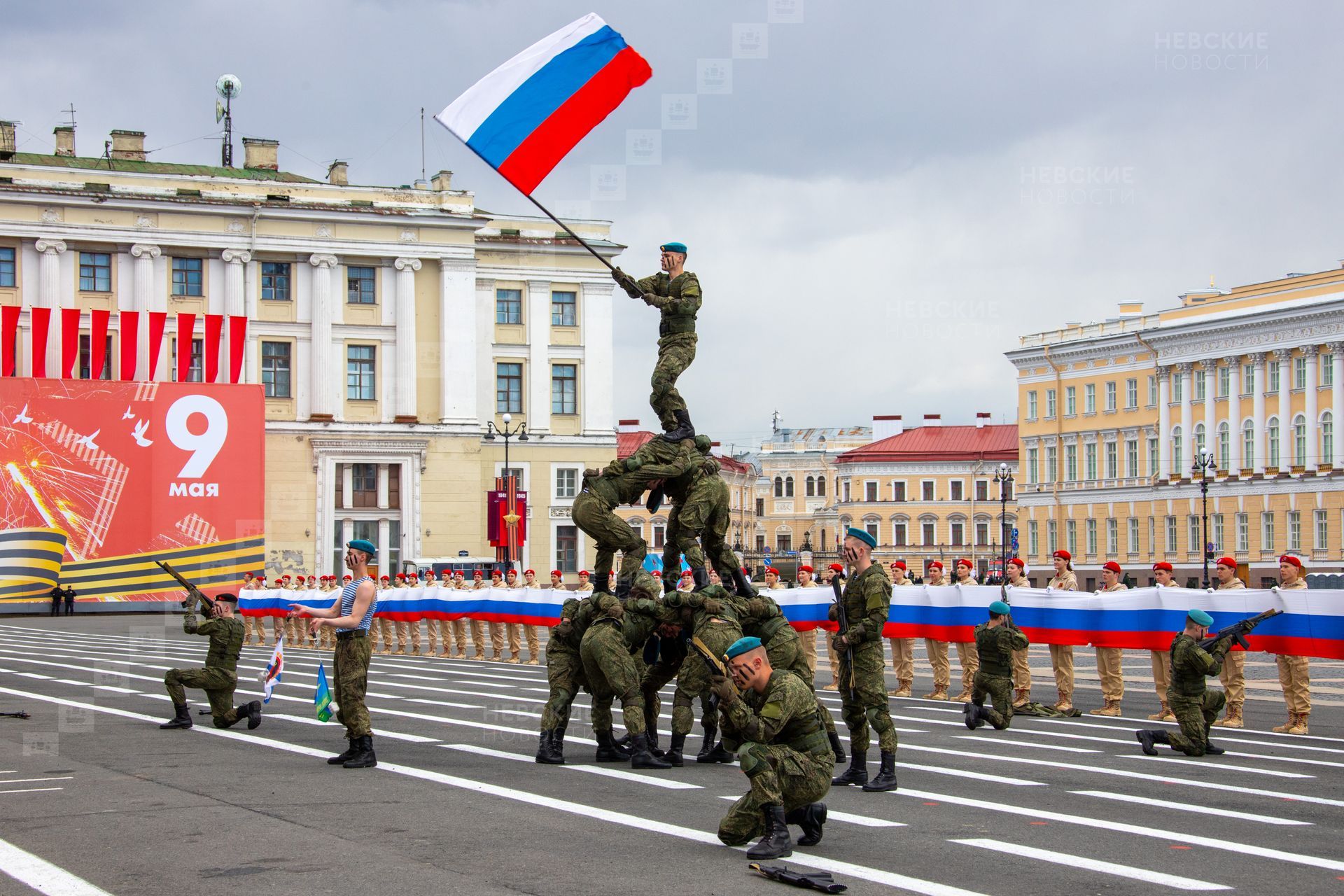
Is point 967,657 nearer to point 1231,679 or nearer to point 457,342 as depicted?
point 1231,679

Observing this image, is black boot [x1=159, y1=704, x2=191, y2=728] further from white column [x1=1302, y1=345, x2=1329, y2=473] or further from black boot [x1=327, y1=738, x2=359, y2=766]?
white column [x1=1302, y1=345, x2=1329, y2=473]

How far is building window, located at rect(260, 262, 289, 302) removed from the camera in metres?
71.6

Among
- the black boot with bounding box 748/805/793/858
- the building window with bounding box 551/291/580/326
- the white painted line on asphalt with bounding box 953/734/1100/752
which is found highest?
the building window with bounding box 551/291/580/326

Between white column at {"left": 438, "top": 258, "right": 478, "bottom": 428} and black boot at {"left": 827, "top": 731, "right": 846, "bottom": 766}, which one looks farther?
white column at {"left": 438, "top": 258, "right": 478, "bottom": 428}

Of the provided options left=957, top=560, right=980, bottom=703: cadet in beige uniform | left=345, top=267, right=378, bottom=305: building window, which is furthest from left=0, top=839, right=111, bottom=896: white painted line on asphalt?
left=345, top=267, right=378, bottom=305: building window

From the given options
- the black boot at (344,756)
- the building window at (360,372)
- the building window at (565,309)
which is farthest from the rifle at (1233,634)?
the building window at (565,309)

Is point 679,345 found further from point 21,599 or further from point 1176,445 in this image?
point 1176,445

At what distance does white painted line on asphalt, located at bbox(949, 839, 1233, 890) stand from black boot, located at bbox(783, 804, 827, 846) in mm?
904

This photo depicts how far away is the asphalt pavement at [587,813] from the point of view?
28.8ft

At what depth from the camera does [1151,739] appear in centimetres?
1491

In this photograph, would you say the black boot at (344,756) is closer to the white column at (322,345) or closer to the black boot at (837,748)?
the black boot at (837,748)

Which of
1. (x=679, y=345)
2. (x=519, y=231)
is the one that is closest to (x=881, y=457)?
(x=519, y=231)

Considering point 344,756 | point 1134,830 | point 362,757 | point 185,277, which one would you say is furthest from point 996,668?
point 185,277

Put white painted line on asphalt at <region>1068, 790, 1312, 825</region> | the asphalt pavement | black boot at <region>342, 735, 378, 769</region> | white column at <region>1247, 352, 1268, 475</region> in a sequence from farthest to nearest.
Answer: white column at <region>1247, 352, 1268, 475</region>, black boot at <region>342, 735, 378, 769</region>, white painted line on asphalt at <region>1068, 790, 1312, 825</region>, the asphalt pavement
